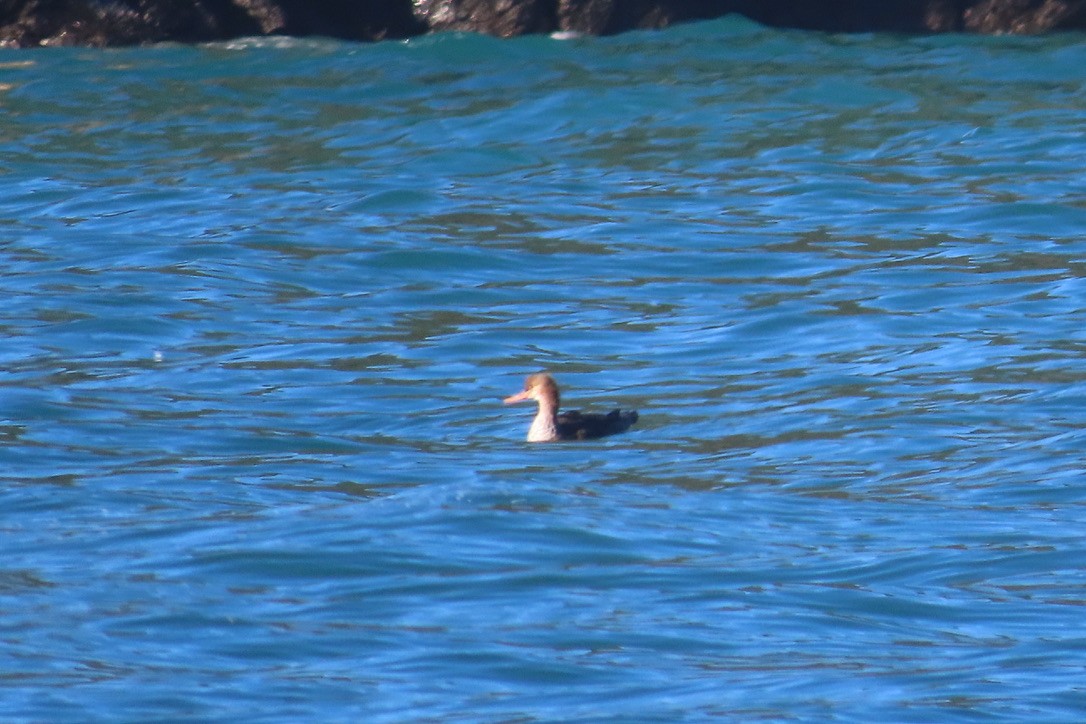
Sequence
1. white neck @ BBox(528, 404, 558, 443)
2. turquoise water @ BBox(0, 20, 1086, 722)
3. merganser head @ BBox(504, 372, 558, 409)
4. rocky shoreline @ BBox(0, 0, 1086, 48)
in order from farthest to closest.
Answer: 1. rocky shoreline @ BBox(0, 0, 1086, 48)
2. merganser head @ BBox(504, 372, 558, 409)
3. white neck @ BBox(528, 404, 558, 443)
4. turquoise water @ BBox(0, 20, 1086, 722)

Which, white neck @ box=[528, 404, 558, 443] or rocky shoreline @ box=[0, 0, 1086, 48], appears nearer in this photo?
white neck @ box=[528, 404, 558, 443]

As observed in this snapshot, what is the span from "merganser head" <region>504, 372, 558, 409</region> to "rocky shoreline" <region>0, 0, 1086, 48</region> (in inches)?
396

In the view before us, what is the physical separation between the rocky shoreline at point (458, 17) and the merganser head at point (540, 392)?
10.1 metres

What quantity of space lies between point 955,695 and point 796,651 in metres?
0.61

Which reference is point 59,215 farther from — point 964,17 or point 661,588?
point 964,17

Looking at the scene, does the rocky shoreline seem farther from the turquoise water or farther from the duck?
the duck

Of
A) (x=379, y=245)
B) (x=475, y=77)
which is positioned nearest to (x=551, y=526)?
(x=379, y=245)

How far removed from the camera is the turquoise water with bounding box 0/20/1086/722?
19.6 feet

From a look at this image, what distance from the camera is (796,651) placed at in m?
6.07

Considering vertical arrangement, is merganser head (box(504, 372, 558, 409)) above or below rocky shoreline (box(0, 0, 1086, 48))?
below

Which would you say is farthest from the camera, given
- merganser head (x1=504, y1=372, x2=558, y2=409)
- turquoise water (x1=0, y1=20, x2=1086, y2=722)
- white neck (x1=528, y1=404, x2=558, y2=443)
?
merganser head (x1=504, y1=372, x2=558, y2=409)

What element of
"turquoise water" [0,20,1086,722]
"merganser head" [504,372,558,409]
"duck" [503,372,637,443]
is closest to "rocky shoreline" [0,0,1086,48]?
"turquoise water" [0,20,1086,722]

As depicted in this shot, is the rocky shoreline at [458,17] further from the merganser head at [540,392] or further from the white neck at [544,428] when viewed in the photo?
the white neck at [544,428]

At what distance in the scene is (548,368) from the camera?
10.3 m
